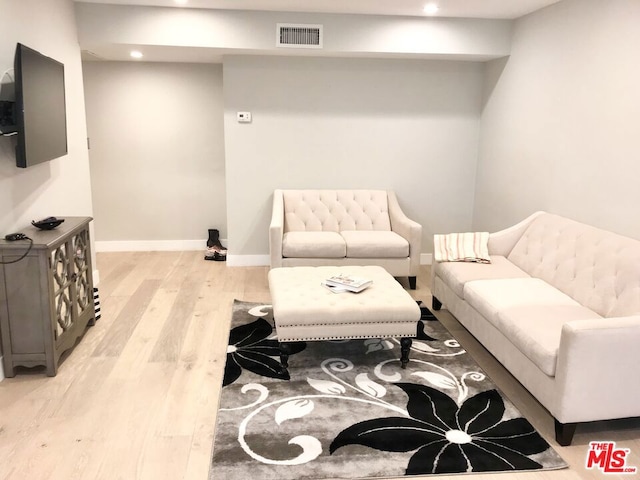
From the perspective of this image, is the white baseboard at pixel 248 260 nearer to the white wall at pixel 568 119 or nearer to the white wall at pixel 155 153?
the white wall at pixel 155 153

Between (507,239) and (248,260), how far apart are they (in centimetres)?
257

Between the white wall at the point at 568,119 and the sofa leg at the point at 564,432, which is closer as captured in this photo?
the sofa leg at the point at 564,432

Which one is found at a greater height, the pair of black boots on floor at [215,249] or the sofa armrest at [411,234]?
the sofa armrest at [411,234]

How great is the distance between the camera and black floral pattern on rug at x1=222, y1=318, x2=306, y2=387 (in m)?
3.13

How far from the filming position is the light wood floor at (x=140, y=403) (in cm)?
230

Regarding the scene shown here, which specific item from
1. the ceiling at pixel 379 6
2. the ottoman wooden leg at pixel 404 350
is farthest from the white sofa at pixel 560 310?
the ceiling at pixel 379 6

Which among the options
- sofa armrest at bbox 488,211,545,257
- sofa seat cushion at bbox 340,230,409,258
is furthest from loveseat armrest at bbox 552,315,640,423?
sofa seat cushion at bbox 340,230,409,258

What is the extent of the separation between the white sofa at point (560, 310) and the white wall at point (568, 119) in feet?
0.85

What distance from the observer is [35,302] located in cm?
296

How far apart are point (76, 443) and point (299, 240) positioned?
2.49 meters

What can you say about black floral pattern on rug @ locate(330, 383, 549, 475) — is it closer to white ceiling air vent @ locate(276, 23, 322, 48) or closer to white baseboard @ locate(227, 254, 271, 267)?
white baseboard @ locate(227, 254, 271, 267)

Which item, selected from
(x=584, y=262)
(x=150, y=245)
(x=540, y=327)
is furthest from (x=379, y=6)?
(x=150, y=245)

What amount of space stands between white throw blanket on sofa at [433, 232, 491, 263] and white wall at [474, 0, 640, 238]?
25.9 inches

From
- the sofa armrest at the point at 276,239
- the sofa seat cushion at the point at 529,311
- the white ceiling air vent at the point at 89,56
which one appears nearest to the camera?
the sofa seat cushion at the point at 529,311
